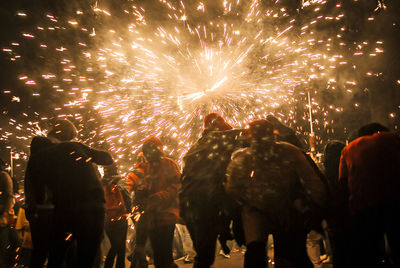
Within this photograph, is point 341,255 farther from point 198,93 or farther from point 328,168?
point 198,93

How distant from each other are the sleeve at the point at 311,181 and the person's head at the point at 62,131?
280 centimetres

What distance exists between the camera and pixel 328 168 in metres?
4.77

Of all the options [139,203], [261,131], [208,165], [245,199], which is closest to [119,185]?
[139,203]

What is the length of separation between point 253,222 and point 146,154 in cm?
215

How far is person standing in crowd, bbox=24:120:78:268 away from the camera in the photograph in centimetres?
351

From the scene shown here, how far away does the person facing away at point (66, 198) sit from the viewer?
326 cm

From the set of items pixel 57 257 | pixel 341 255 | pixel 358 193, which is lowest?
pixel 341 255

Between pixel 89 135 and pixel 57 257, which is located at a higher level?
pixel 89 135

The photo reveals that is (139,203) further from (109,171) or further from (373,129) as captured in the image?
(373,129)

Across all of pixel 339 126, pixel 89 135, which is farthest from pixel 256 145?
pixel 339 126

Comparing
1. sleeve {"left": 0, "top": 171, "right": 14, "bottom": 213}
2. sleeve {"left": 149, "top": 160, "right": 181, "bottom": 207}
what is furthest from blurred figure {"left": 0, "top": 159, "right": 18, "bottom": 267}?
sleeve {"left": 149, "top": 160, "right": 181, "bottom": 207}

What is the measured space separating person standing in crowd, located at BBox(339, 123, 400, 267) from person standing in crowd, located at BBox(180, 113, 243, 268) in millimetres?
1435

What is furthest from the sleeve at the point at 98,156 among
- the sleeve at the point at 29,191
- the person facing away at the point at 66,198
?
the sleeve at the point at 29,191

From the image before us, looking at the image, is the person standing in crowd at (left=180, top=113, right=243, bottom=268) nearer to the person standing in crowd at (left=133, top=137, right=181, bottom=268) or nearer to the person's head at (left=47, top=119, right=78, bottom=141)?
the person standing in crowd at (left=133, top=137, right=181, bottom=268)
